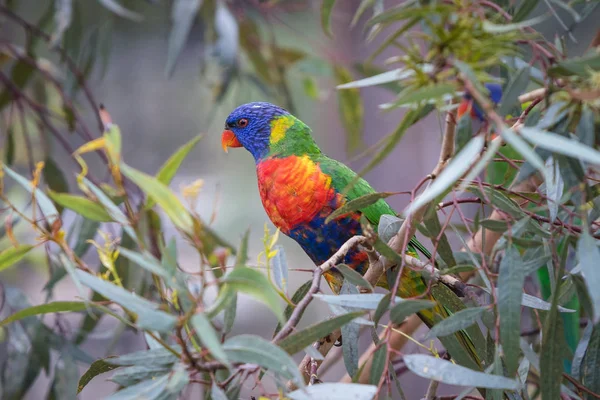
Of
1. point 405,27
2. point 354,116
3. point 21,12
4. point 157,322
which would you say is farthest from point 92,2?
point 157,322

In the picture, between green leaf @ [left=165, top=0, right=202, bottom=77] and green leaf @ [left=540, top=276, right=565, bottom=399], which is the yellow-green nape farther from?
green leaf @ [left=540, top=276, right=565, bottom=399]

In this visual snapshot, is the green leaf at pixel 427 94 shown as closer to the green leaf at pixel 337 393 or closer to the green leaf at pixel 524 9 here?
the green leaf at pixel 337 393

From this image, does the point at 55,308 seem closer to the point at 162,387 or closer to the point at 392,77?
the point at 162,387

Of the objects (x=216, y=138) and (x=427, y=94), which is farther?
(x=216, y=138)

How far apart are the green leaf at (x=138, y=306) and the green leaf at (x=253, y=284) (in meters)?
0.06

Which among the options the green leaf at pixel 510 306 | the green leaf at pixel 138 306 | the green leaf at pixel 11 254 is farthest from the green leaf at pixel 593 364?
the green leaf at pixel 11 254

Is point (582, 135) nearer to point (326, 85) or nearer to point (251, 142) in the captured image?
point (251, 142)

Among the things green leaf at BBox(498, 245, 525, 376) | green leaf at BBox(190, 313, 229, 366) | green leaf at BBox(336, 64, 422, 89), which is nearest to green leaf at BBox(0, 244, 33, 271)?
green leaf at BBox(190, 313, 229, 366)

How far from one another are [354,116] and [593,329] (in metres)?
0.99

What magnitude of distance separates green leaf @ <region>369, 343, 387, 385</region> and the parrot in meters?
0.42

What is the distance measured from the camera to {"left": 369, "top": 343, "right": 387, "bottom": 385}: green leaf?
2.02ft

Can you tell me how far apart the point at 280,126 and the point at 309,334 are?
79 cm

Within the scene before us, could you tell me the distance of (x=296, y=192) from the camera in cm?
117

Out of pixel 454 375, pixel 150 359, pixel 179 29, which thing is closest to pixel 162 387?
pixel 150 359
